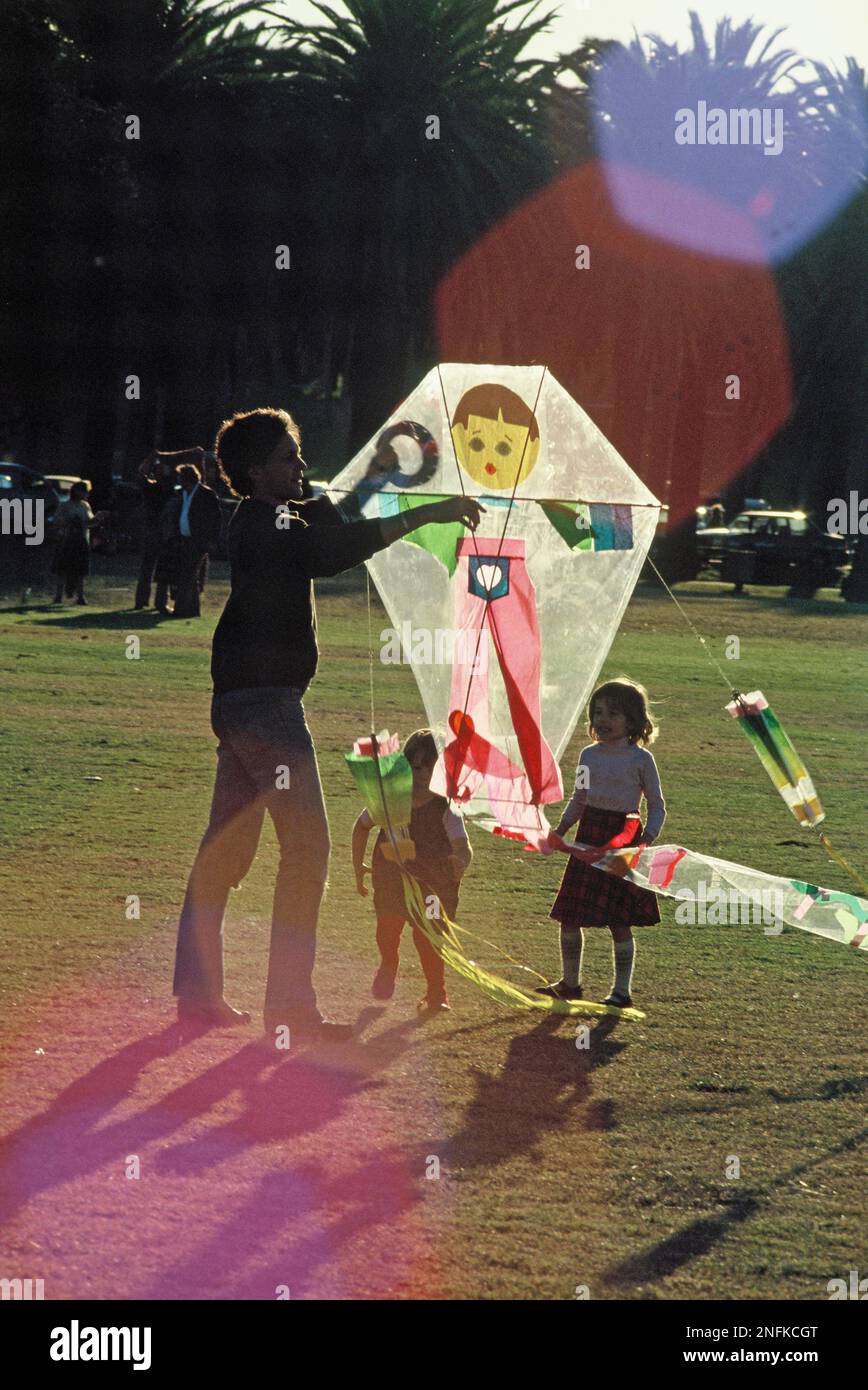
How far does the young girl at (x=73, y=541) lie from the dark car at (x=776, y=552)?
17703mm

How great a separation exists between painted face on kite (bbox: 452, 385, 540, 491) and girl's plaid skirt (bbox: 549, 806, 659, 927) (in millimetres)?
1337

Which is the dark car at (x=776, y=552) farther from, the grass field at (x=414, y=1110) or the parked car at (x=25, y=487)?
the grass field at (x=414, y=1110)

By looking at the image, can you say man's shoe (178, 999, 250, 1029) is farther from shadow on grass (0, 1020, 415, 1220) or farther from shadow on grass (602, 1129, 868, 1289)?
shadow on grass (602, 1129, 868, 1289)

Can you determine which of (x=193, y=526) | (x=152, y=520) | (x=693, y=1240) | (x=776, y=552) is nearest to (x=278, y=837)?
(x=693, y=1240)

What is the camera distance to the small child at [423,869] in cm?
721

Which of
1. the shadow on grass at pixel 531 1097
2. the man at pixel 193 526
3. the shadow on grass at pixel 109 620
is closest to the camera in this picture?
the shadow on grass at pixel 531 1097

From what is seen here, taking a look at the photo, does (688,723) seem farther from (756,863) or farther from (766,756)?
(766,756)

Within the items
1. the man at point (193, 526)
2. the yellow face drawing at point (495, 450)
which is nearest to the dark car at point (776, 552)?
the man at point (193, 526)

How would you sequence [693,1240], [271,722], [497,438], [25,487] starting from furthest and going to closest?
[25,487]
[497,438]
[271,722]
[693,1240]

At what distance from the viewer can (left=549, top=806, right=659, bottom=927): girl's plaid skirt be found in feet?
23.6

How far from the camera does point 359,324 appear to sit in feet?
144

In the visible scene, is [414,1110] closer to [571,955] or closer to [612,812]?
[571,955]

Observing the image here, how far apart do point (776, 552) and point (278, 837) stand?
129 ft

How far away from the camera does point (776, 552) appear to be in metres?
44.8
